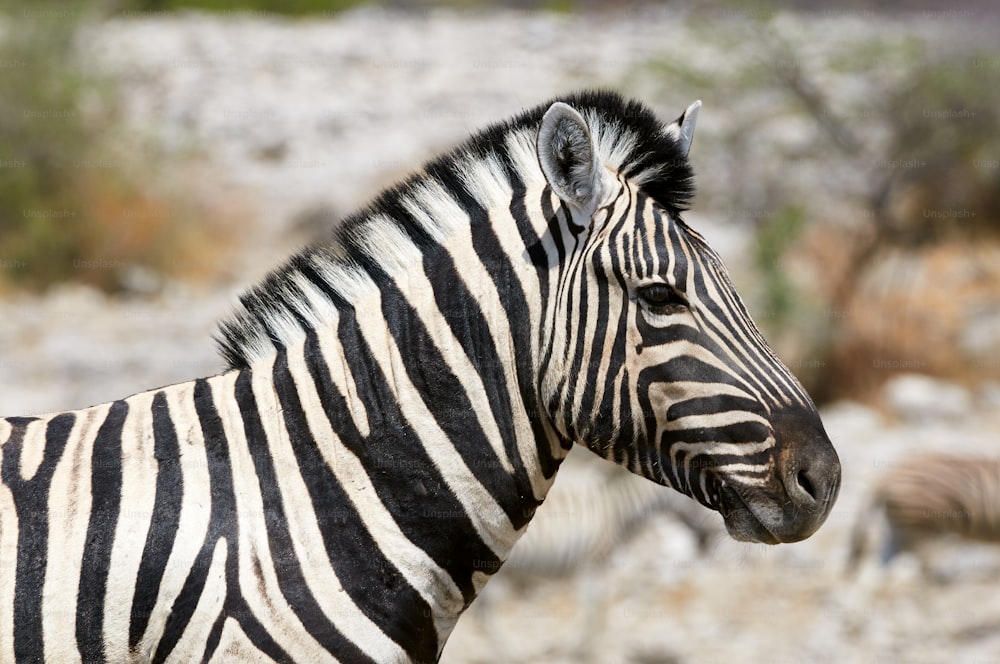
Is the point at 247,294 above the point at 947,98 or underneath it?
underneath

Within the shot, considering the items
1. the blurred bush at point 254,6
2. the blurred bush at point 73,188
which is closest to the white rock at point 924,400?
the blurred bush at point 73,188

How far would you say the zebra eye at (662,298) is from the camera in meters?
2.79

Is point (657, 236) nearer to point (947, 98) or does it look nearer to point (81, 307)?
point (81, 307)

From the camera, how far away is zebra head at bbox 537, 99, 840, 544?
8.86 ft

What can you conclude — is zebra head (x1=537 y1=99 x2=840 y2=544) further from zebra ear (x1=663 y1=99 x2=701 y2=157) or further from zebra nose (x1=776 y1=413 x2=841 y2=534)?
zebra ear (x1=663 y1=99 x2=701 y2=157)

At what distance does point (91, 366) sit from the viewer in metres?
13.0

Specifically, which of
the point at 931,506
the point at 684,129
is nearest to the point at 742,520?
the point at 684,129

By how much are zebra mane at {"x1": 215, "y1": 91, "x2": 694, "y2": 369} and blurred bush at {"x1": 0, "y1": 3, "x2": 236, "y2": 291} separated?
15169 mm

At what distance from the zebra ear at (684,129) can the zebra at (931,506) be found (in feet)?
23.6

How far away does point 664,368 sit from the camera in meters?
2.76

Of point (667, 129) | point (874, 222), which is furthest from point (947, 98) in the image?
point (667, 129)

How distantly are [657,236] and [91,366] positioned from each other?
459 inches

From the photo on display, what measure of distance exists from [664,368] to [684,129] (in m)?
0.85

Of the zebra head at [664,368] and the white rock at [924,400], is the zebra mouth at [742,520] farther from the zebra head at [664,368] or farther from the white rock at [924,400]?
the white rock at [924,400]
